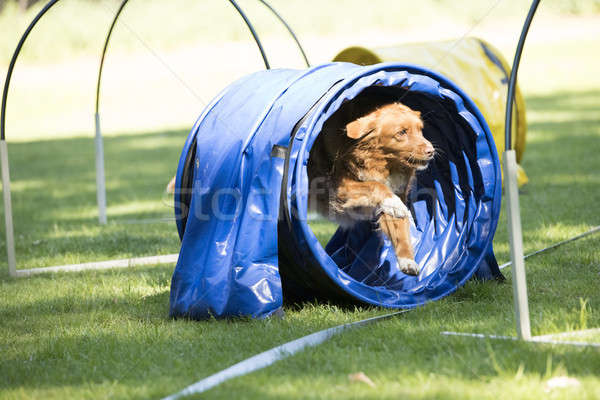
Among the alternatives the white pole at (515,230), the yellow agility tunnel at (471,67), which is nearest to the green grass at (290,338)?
the white pole at (515,230)

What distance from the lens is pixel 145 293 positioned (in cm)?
468

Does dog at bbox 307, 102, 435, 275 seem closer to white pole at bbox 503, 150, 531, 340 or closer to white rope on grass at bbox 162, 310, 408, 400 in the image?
white rope on grass at bbox 162, 310, 408, 400

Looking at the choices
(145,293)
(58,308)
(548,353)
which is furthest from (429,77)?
(58,308)

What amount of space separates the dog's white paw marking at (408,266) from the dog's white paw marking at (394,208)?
0.29 metres

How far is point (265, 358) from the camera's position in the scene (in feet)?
10.5

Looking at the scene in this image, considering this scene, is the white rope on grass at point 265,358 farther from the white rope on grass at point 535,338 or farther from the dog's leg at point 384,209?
the dog's leg at point 384,209

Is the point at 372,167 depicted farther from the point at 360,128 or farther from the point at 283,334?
the point at 283,334

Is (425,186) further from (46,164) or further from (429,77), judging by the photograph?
(46,164)

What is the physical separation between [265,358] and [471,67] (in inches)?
205

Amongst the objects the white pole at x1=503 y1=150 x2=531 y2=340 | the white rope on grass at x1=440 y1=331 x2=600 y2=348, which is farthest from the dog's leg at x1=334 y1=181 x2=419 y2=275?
the white pole at x1=503 y1=150 x2=531 y2=340

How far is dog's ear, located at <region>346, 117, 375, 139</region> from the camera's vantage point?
4.58 meters

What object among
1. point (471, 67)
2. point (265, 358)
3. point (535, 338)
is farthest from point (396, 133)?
point (471, 67)

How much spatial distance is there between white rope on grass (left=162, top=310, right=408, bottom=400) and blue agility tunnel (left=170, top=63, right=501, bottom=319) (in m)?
0.32

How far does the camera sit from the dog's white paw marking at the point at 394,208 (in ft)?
15.0
